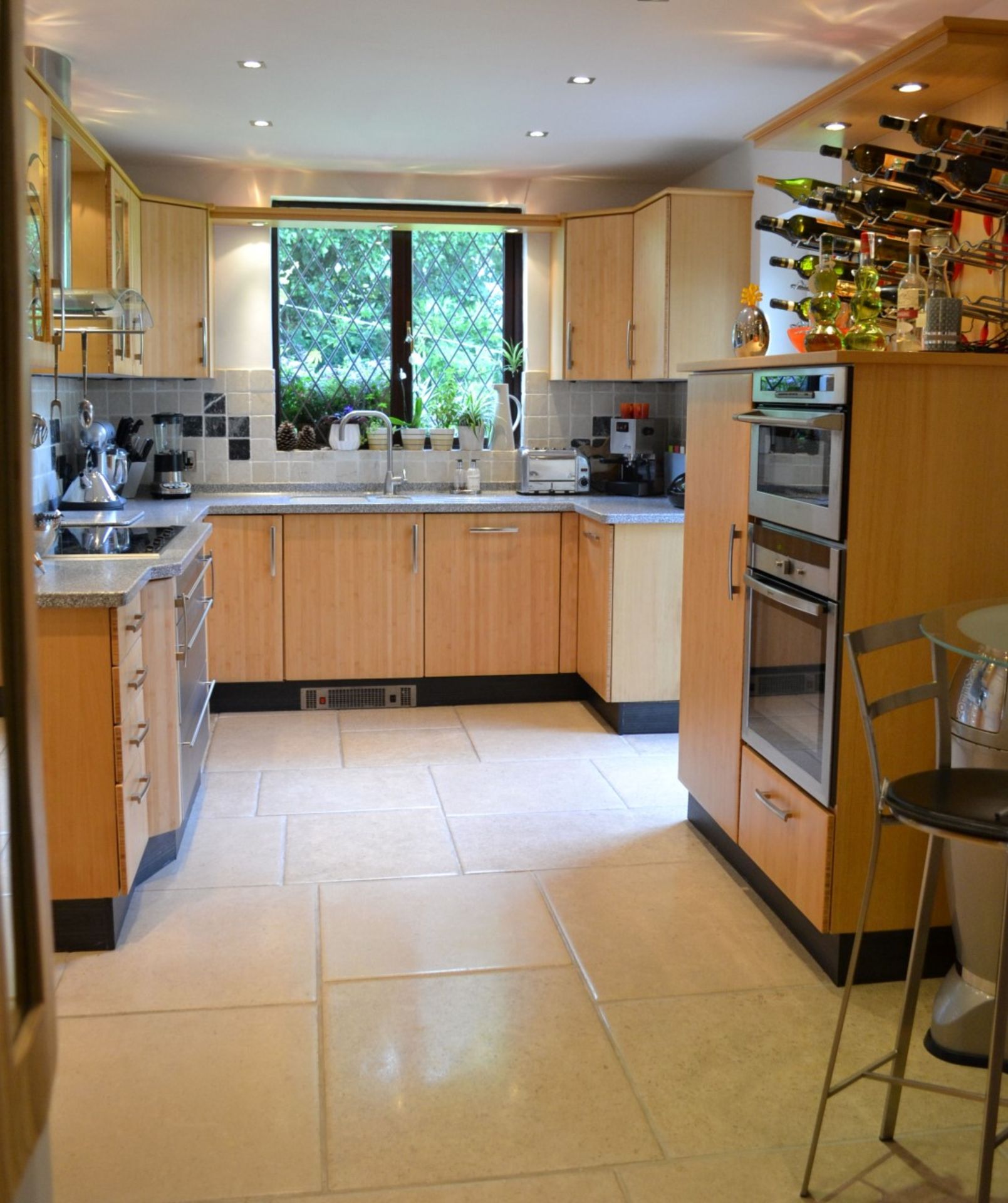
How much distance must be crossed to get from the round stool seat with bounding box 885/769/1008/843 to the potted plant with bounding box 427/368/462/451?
14.4 feet

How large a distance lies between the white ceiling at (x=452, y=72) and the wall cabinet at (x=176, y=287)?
0.32 meters

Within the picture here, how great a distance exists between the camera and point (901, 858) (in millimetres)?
2889

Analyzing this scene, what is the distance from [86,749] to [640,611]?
8.92ft

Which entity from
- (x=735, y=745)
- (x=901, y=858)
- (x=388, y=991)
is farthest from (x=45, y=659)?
(x=901, y=858)

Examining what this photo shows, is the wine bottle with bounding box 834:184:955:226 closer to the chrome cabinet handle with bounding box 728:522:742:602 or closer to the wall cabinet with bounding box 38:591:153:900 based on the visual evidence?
the chrome cabinet handle with bounding box 728:522:742:602

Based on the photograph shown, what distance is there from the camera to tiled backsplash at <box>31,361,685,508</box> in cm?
601

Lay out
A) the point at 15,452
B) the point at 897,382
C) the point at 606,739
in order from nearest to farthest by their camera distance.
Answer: the point at 15,452
the point at 897,382
the point at 606,739

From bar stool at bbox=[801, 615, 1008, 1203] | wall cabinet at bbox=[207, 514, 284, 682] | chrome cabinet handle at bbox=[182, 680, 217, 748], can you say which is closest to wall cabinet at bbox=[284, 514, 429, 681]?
wall cabinet at bbox=[207, 514, 284, 682]

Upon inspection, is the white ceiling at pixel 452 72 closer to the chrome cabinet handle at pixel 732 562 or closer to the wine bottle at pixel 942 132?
the wine bottle at pixel 942 132

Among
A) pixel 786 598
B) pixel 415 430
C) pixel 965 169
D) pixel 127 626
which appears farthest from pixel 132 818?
pixel 415 430

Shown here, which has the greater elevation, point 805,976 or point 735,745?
point 735,745

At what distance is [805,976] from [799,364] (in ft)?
4.87

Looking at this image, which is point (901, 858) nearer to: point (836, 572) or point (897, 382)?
point (836, 572)

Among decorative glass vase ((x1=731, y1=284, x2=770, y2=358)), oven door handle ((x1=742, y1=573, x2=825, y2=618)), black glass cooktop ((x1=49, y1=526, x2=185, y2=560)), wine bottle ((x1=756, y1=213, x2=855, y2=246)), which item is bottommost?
oven door handle ((x1=742, y1=573, x2=825, y2=618))
